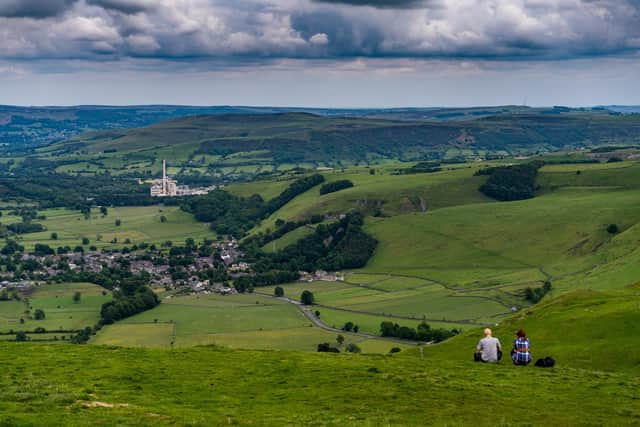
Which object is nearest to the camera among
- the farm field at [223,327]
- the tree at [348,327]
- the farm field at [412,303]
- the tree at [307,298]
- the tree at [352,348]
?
the tree at [352,348]

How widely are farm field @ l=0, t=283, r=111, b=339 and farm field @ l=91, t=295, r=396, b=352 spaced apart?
9849 millimetres

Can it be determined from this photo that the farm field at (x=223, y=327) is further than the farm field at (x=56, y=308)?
No

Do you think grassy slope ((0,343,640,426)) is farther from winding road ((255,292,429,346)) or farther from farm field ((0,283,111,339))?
farm field ((0,283,111,339))

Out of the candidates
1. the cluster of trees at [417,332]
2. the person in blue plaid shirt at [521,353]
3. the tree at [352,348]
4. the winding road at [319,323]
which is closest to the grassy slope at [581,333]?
the person in blue plaid shirt at [521,353]

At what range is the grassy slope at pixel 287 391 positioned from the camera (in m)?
33.8

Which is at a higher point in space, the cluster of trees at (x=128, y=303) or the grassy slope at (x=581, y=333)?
the grassy slope at (x=581, y=333)

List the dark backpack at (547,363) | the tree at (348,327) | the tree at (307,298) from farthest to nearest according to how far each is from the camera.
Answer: the tree at (307,298) < the tree at (348,327) < the dark backpack at (547,363)

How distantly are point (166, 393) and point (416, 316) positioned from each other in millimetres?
119833

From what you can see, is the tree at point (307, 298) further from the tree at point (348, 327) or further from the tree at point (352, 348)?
the tree at point (352, 348)

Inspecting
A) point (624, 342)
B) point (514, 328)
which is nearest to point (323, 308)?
point (514, 328)

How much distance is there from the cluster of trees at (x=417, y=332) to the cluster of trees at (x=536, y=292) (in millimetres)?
26021

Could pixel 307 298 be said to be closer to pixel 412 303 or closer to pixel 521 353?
pixel 412 303

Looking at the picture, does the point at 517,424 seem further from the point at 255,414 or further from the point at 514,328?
the point at 514,328

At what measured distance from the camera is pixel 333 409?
36250 millimetres
